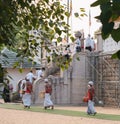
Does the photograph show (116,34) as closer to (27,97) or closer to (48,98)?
(48,98)

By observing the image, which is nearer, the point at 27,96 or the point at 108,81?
the point at 27,96

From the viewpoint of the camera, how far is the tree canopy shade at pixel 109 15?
97.3 inches

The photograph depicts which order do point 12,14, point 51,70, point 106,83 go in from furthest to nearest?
point 51,70 → point 106,83 → point 12,14

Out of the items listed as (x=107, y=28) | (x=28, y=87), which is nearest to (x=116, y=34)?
(x=107, y=28)

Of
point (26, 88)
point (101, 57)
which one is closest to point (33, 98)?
point (26, 88)

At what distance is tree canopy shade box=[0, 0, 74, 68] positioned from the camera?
568 cm

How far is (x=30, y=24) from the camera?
6332 millimetres

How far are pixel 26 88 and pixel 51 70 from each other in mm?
6919

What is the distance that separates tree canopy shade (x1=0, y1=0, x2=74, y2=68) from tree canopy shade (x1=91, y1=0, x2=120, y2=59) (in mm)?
3025

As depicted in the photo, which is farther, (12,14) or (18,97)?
(18,97)

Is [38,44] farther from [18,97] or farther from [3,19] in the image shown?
[18,97]

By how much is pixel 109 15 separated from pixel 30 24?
3.92 metres

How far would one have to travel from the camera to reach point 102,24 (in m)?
2.49

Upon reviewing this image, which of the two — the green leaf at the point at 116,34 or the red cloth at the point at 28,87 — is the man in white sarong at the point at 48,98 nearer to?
the red cloth at the point at 28,87
